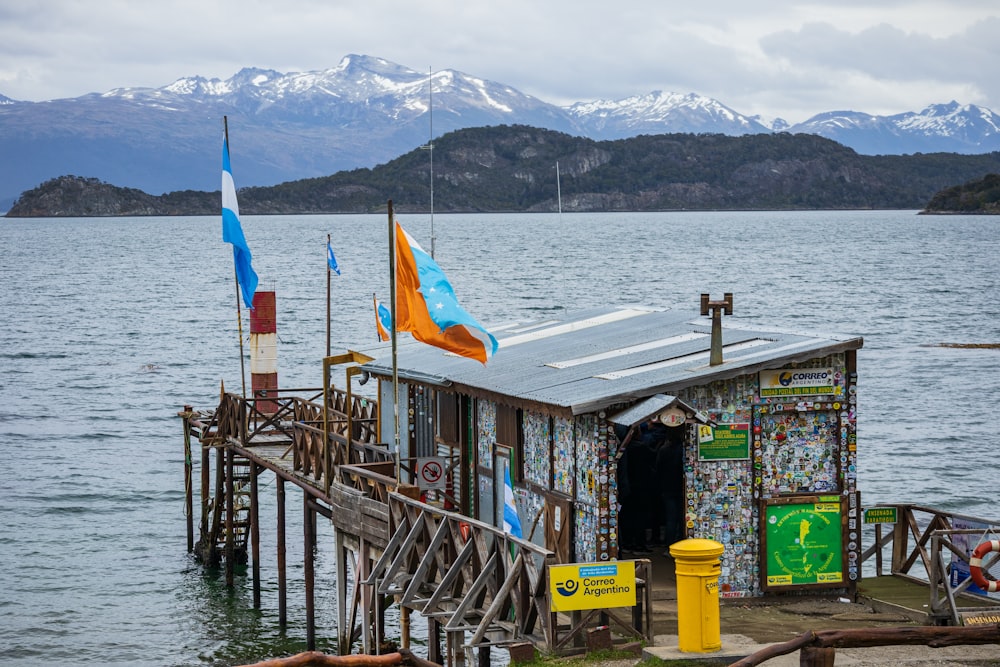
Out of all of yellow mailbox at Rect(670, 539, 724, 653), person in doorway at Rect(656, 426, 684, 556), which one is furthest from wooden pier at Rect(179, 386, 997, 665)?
person in doorway at Rect(656, 426, 684, 556)

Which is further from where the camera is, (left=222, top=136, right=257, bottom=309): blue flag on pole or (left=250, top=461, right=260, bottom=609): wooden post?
(left=250, top=461, right=260, bottom=609): wooden post

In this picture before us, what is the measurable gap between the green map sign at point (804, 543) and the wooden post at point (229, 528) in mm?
15822

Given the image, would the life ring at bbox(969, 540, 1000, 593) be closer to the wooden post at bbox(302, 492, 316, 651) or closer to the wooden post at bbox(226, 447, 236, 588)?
the wooden post at bbox(302, 492, 316, 651)

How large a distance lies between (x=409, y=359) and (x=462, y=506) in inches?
136

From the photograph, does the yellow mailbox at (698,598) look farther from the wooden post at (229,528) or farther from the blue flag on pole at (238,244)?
the wooden post at (229,528)

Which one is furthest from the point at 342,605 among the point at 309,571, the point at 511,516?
the point at 511,516

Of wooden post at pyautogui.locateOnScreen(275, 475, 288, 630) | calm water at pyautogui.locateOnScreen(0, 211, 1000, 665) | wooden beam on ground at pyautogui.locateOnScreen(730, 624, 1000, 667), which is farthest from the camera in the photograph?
calm water at pyautogui.locateOnScreen(0, 211, 1000, 665)

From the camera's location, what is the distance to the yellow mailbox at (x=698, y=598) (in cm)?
1456

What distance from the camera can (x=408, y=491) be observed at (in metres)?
19.0

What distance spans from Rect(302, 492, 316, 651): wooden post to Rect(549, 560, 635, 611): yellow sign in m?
10.9

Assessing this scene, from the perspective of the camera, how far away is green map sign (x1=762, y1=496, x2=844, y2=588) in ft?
57.4

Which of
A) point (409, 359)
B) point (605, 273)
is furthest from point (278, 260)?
point (409, 359)

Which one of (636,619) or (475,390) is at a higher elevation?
(475,390)

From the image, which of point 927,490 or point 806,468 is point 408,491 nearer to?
point 806,468
